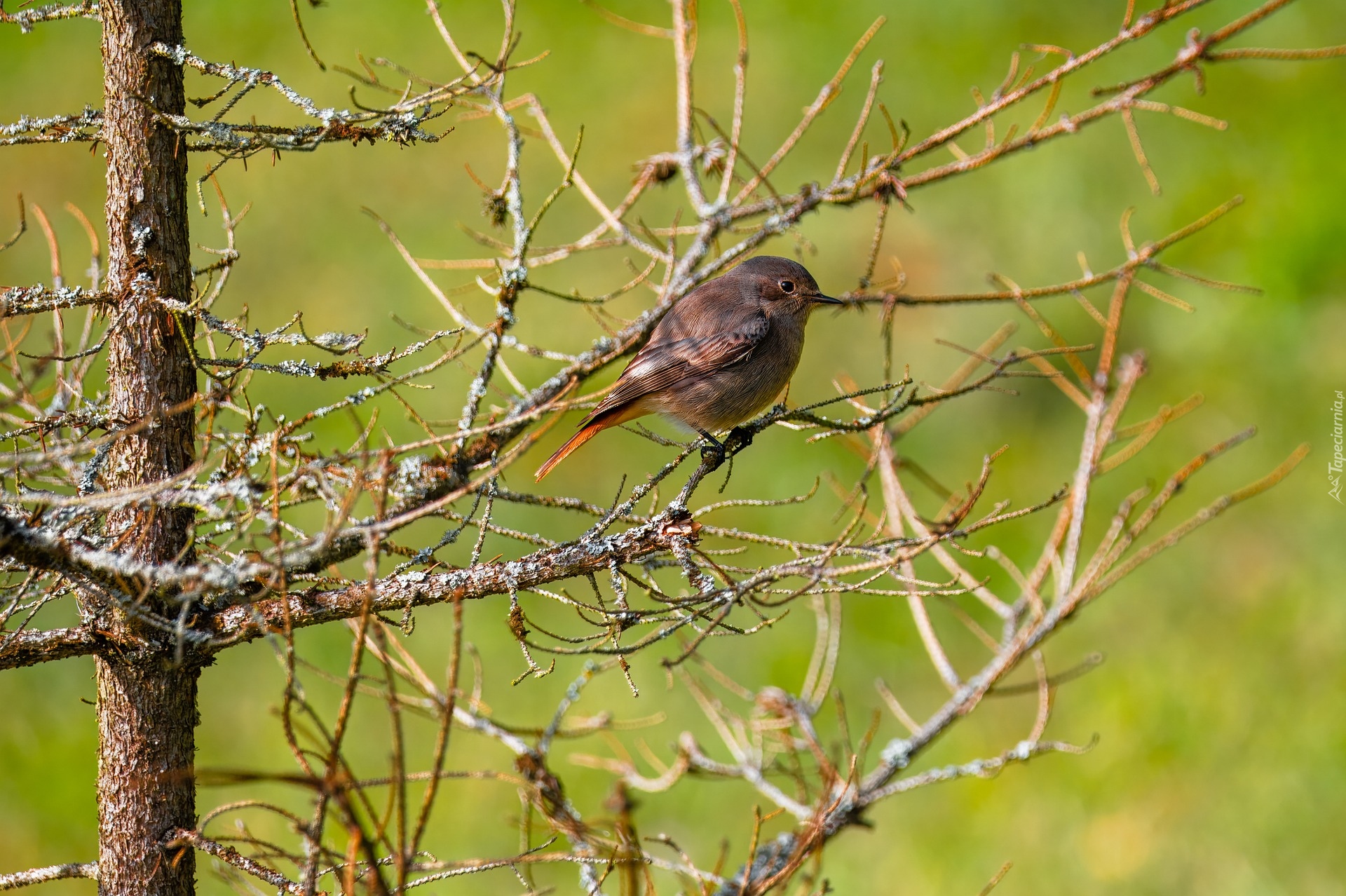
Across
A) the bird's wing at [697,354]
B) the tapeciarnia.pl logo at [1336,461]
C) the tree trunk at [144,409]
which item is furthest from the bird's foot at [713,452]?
the tapeciarnia.pl logo at [1336,461]

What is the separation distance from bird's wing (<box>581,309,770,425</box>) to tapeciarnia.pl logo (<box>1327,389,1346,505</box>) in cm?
335

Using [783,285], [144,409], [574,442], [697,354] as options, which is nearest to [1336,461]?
[783,285]

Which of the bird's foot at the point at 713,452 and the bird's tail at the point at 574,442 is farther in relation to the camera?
the bird's tail at the point at 574,442

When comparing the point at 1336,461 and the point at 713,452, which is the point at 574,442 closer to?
the point at 713,452

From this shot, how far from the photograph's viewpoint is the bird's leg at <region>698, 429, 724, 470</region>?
14.0 ft

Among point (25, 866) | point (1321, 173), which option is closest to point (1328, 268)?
point (1321, 173)

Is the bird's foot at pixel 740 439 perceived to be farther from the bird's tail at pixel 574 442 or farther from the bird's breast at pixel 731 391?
the bird's breast at pixel 731 391

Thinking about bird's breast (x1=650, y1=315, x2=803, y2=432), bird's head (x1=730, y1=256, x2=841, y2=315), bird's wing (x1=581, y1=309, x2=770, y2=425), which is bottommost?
bird's breast (x1=650, y1=315, x2=803, y2=432)

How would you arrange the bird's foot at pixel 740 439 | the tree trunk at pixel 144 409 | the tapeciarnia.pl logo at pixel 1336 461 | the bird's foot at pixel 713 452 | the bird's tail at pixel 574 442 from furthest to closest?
the tapeciarnia.pl logo at pixel 1336 461, the bird's foot at pixel 740 439, the bird's tail at pixel 574 442, the bird's foot at pixel 713 452, the tree trunk at pixel 144 409

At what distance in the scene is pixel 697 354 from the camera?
549 centimetres

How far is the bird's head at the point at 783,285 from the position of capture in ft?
18.7

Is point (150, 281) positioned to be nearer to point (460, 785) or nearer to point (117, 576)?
point (117, 576)

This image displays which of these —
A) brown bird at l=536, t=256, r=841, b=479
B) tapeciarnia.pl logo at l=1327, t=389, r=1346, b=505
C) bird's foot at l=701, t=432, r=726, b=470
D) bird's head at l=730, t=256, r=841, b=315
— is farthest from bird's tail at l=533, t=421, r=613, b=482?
tapeciarnia.pl logo at l=1327, t=389, r=1346, b=505

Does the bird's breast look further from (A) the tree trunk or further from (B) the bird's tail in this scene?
(A) the tree trunk
